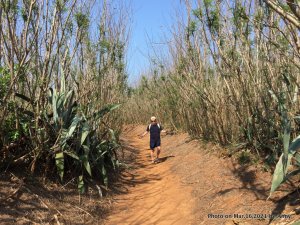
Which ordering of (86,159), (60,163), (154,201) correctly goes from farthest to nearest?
(154,201), (86,159), (60,163)

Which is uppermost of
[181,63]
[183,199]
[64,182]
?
[181,63]

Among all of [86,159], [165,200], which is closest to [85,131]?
[86,159]

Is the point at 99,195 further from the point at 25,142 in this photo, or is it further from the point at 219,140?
the point at 219,140

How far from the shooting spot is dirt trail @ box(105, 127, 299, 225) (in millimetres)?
3936

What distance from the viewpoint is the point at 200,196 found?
5.15 meters

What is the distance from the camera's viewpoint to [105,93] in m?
7.55

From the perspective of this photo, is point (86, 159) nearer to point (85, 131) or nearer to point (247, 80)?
point (85, 131)

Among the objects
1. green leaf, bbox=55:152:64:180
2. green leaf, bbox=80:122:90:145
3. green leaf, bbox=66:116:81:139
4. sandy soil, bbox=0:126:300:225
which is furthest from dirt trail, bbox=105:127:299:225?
green leaf, bbox=66:116:81:139

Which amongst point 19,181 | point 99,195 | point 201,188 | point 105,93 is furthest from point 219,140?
point 19,181

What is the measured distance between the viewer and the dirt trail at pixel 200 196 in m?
3.94

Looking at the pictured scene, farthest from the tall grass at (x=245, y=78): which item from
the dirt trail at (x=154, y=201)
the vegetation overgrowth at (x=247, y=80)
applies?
the dirt trail at (x=154, y=201)

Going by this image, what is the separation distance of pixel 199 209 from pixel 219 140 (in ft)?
9.95

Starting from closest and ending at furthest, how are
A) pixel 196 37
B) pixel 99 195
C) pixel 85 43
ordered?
1. pixel 99 195
2. pixel 85 43
3. pixel 196 37

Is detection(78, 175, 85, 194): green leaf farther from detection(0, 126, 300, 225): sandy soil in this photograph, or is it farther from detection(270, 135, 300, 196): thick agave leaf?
detection(270, 135, 300, 196): thick agave leaf
